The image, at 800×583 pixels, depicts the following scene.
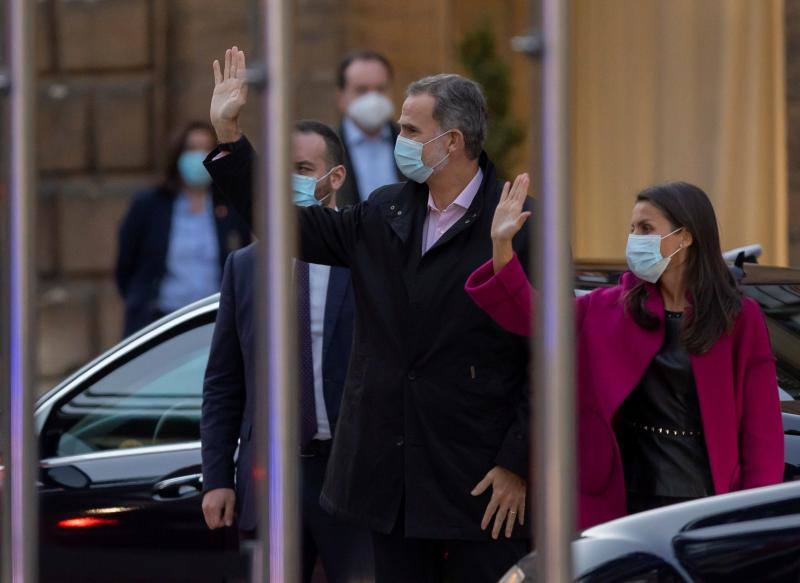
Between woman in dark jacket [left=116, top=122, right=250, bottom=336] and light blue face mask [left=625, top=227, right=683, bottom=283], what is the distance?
329 centimetres

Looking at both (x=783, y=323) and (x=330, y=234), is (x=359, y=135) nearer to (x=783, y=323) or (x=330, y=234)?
(x=783, y=323)

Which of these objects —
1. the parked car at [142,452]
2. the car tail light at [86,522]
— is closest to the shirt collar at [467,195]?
the parked car at [142,452]

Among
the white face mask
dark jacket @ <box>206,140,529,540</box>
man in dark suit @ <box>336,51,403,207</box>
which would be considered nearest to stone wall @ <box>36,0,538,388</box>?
man in dark suit @ <box>336,51,403,207</box>

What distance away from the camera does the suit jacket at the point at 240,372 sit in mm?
4379

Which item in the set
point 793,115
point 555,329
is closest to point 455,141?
point 555,329

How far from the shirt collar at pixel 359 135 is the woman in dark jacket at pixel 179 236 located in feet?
2.48

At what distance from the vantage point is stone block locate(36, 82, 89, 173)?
34.1 feet

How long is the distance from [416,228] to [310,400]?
2.10ft

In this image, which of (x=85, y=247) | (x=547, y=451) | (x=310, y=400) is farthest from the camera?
(x=85, y=247)

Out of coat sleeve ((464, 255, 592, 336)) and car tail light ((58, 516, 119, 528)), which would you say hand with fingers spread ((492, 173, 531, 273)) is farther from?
car tail light ((58, 516, 119, 528))

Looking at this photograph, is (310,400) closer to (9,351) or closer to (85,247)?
(9,351)

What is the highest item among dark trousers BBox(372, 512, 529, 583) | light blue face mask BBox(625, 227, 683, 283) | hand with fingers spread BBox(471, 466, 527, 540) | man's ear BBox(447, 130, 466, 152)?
man's ear BBox(447, 130, 466, 152)

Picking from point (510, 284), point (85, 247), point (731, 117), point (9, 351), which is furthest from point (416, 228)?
point (85, 247)

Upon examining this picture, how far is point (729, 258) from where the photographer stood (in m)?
5.31
